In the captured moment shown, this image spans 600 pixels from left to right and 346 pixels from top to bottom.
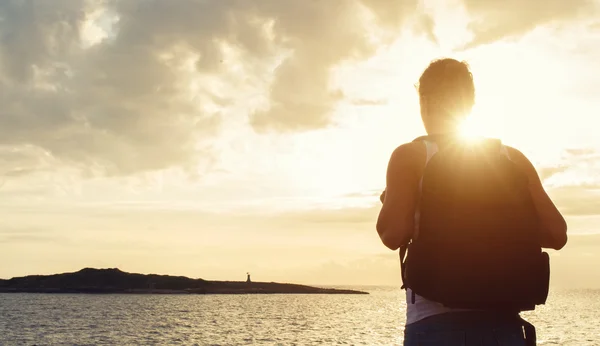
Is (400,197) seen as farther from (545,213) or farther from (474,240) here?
(545,213)

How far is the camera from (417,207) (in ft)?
8.44

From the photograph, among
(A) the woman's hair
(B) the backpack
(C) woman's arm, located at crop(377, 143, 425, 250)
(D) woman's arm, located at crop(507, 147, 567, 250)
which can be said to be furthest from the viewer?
(A) the woman's hair

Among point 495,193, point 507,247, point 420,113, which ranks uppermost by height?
point 420,113

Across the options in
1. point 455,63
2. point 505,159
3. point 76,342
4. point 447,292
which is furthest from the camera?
point 76,342

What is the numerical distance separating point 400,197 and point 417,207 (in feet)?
0.30

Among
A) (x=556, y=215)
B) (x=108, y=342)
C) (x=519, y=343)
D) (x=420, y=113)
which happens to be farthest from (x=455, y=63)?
(x=108, y=342)

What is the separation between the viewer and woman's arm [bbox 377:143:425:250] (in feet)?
8.30

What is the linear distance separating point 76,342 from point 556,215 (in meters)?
58.4

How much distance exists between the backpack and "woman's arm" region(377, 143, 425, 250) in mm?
52

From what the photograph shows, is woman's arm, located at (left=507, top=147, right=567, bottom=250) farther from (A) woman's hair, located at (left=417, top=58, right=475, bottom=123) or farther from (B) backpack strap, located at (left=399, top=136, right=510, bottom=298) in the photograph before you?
(A) woman's hair, located at (left=417, top=58, right=475, bottom=123)

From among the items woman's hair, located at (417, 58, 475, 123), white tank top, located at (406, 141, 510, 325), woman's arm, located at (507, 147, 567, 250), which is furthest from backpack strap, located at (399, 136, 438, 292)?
woman's arm, located at (507, 147, 567, 250)

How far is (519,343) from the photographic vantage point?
2516mm

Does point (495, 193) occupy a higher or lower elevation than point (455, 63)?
lower

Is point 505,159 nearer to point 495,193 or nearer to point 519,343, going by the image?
point 495,193
